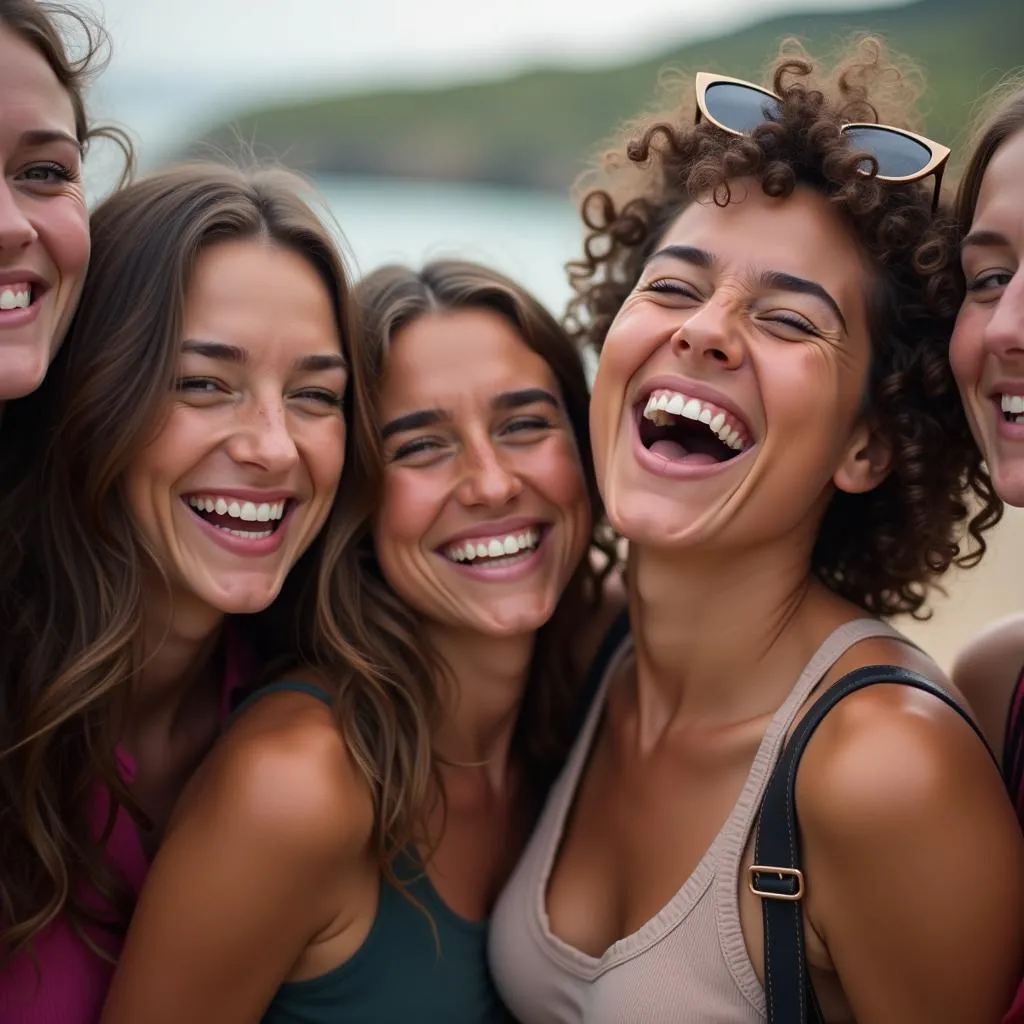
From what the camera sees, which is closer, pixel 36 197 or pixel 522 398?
pixel 36 197

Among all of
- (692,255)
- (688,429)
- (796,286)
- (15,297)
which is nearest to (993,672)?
(688,429)

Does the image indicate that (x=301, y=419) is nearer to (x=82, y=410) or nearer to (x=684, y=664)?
(x=82, y=410)

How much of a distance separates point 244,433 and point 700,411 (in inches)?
35.0

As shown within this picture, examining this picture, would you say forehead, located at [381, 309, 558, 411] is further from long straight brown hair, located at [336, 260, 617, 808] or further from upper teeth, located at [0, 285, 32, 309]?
upper teeth, located at [0, 285, 32, 309]

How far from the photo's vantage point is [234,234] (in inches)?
99.9

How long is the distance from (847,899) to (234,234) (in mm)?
1705

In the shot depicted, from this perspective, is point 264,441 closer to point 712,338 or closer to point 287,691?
point 287,691

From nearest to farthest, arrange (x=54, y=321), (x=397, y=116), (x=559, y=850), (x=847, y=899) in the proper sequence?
(x=847, y=899), (x=54, y=321), (x=559, y=850), (x=397, y=116)

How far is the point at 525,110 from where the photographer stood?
23406 mm

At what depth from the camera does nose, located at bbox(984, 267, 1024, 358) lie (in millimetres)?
2176

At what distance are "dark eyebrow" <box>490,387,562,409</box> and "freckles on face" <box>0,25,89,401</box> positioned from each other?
2.84 feet

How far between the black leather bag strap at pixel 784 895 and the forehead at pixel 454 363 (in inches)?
39.2

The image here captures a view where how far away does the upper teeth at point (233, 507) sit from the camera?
2.49m

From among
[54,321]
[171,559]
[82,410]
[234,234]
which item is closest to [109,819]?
[171,559]
